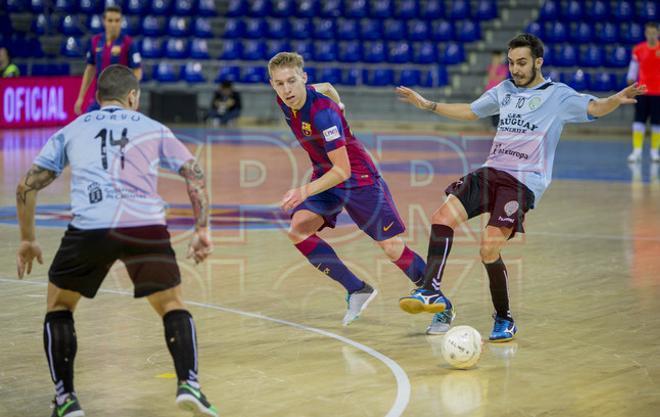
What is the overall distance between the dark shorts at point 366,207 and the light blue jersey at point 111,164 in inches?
99.4

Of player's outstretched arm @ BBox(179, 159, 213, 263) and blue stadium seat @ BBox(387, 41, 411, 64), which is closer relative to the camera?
player's outstretched arm @ BBox(179, 159, 213, 263)

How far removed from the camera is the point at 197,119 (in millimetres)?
29016

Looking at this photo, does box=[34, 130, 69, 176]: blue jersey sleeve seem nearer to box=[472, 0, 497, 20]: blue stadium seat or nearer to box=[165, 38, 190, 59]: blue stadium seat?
box=[472, 0, 497, 20]: blue stadium seat

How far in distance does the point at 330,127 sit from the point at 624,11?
22.2 meters

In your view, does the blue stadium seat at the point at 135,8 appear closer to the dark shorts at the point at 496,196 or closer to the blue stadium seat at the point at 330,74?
the blue stadium seat at the point at 330,74

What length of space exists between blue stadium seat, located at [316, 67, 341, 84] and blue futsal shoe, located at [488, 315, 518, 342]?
21.7 m

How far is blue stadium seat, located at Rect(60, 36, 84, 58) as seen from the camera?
29797 millimetres

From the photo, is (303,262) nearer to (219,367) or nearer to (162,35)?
(219,367)

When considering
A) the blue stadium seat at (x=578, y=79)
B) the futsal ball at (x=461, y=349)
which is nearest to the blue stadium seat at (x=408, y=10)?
the blue stadium seat at (x=578, y=79)

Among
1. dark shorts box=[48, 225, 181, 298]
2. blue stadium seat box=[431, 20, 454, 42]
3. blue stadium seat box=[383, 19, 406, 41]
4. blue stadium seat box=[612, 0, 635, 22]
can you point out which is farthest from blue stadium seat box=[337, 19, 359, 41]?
dark shorts box=[48, 225, 181, 298]

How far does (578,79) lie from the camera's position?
2655cm

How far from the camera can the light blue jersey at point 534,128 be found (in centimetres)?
746

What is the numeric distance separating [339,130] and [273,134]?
61.4ft

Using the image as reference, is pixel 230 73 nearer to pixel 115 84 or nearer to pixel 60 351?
pixel 115 84
